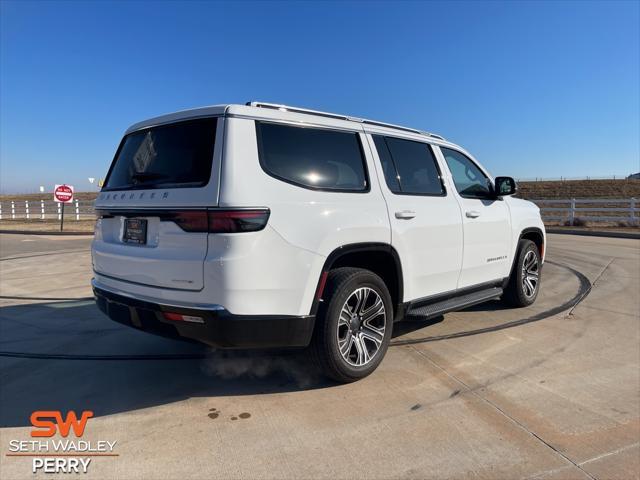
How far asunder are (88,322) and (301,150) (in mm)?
3598

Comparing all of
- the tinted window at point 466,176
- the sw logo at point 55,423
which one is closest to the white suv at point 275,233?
the tinted window at point 466,176

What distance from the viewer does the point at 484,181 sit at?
5.24 m

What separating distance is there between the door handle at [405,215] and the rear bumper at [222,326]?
1220 mm

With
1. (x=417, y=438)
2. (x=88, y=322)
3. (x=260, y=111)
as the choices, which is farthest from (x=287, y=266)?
(x=88, y=322)

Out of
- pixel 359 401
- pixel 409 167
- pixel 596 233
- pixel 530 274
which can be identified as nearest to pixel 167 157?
pixel 409 167

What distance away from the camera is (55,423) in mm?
3031

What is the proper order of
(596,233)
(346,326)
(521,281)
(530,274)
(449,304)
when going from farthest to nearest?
(596,233) < (530,274) < (521,281) < (449,304) < (346,326)

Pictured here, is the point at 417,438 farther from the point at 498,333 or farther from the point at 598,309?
the point at 598,309

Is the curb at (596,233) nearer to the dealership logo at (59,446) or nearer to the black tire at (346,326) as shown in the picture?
the black tire at (346,326)

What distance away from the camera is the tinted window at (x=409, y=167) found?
3.99m

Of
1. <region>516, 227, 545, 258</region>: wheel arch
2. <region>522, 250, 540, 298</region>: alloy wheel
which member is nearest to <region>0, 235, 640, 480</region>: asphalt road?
<region>522, 250, 540, 298</region>: alloy wheel

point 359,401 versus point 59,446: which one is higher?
point 359,401

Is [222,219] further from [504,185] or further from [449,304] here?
[504,185]

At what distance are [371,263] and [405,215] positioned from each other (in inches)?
19.8
